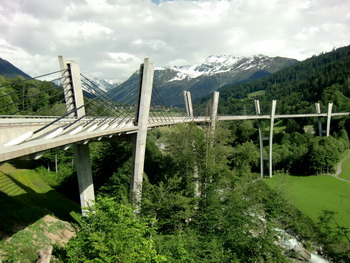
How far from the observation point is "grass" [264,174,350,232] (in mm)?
23047

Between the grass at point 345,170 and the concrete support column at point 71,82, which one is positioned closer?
the concrete support column at point 71,82

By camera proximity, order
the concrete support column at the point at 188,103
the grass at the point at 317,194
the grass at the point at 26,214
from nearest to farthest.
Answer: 1. the grass at the point at 26,214
2. the grass at the point at 317,194
3. the concrete support column at the point at 188,103

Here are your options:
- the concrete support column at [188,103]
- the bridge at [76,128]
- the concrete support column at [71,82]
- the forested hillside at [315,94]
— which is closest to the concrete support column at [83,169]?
the bridge at [76,128]

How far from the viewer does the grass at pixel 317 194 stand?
23.0 meters

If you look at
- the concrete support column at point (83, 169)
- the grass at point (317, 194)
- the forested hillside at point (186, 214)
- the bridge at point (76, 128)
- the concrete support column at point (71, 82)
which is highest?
the concrete support column at point (71, 82)

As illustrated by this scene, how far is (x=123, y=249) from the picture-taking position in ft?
24.6

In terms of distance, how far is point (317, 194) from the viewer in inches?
1179

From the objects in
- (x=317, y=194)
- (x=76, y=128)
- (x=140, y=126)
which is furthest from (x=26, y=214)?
(x=317, y=194)

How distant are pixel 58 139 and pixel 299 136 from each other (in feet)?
173

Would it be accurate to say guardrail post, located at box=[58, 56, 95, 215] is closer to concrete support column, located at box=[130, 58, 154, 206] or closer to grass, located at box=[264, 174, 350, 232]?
concrete support column, located at box=[130, 58, 154, 206]

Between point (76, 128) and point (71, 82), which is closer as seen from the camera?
point (76, 128)

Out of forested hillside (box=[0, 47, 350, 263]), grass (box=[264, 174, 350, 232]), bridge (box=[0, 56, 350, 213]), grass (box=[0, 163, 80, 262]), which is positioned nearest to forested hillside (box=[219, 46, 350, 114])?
grass (box=[264, 174, 350, 232])

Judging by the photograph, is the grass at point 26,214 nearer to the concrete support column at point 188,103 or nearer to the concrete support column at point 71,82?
the concrete support column at point 71,82

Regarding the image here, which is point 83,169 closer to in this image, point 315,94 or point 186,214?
point 186,214
